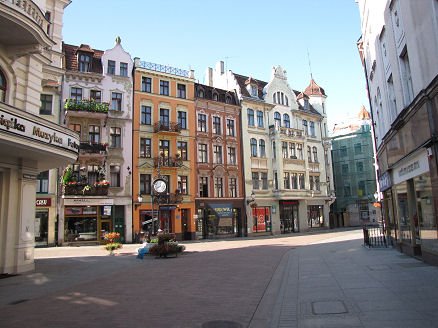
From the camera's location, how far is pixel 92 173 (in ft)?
100

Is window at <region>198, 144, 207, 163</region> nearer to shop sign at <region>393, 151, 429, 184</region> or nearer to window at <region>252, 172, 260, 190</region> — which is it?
window at <region>252, 172, 260, 190</region>

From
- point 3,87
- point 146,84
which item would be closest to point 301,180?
point 146,84

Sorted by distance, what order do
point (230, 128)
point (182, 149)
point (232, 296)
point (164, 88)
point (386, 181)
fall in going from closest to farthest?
point (232, 296) → point (386, 181) → point (182, 149) → point (164, 88) → point (230, 128)

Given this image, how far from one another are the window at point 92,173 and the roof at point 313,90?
106 feet

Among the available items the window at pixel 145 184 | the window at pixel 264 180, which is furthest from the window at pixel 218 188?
the window at pixel 145 184

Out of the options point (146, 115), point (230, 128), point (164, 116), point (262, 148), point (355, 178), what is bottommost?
point (355, 178)

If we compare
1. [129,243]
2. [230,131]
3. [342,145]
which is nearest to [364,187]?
[342,145]

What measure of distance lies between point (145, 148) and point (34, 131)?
71.3 feet

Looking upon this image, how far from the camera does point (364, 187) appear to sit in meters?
52.5

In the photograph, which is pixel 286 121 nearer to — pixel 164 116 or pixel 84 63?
pixel 164 116

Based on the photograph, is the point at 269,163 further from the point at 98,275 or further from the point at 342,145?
the point at 98,275

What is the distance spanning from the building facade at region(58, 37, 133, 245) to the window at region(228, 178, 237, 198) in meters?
11.0

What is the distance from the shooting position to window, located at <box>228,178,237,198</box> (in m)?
37.8

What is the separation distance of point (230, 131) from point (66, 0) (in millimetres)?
23644
